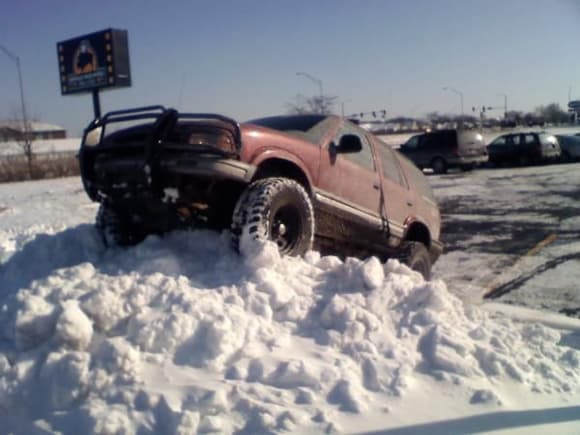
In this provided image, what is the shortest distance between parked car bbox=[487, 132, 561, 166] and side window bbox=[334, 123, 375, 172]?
2259 cm

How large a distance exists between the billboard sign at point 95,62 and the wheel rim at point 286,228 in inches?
949

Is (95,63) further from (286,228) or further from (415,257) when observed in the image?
(286,228)

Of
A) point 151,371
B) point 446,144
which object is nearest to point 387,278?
point 151,371

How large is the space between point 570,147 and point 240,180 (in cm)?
2686

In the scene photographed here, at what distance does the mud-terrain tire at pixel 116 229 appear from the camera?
492cm

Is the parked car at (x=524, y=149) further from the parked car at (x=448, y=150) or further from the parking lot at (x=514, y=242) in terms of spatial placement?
→ the parking lot at (x=514, y=242)

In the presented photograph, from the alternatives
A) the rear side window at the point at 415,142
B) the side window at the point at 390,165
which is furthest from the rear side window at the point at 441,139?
the side window at the point at 390,165

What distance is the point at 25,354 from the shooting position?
3.41 m

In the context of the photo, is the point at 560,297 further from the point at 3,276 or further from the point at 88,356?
the point at 3,276

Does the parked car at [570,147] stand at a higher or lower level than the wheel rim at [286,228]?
lower

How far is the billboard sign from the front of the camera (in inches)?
1040

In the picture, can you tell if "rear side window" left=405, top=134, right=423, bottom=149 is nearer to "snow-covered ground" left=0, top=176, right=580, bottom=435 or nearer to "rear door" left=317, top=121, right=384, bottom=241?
"rear door" left=317, top=121, right=384, bottom=241

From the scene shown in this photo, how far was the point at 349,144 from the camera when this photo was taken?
5.39m

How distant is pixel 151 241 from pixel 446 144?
70.4ft
